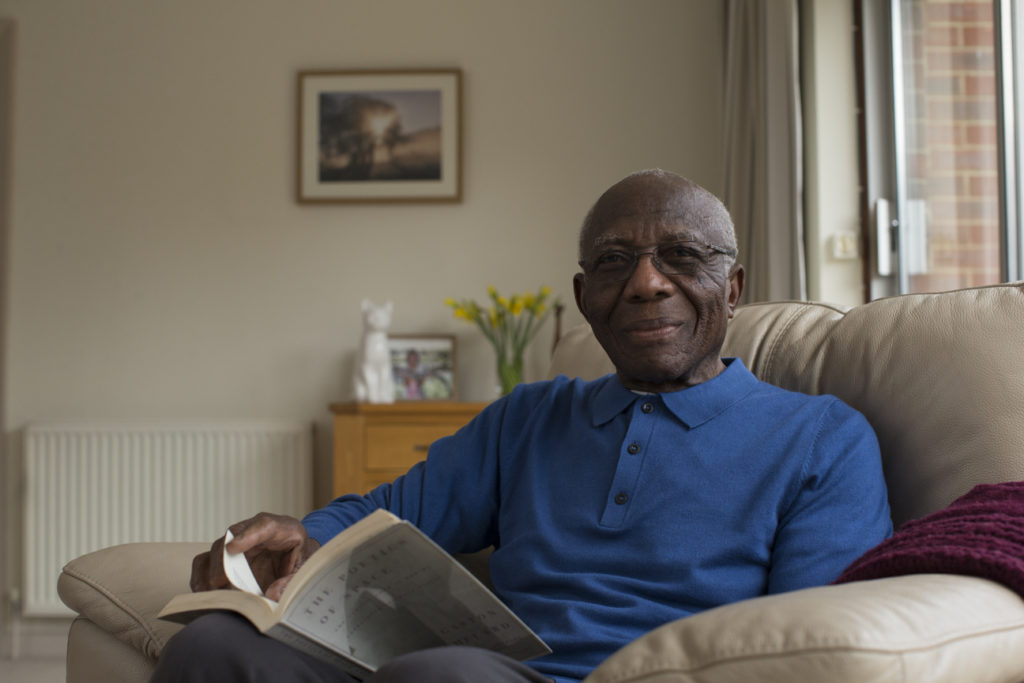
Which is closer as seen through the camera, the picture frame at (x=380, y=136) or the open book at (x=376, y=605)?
the open book at (x=376, y=605)

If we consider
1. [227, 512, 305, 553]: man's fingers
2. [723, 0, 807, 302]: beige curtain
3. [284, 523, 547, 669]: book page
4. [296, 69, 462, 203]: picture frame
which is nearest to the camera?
[284, 523, 547, 669]: book page

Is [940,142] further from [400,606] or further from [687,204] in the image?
[400,606]

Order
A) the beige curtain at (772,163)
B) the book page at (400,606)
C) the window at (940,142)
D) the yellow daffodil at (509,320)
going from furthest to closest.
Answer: the yellow daffodil at (509,320) → the beige curtain at (772,163) → the window at (940,142) → the book page at (400,606)

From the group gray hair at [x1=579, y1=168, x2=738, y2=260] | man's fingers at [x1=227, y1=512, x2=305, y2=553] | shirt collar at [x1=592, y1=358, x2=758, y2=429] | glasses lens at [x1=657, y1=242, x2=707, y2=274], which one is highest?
gray hair at [x1=579, y1=168, x2=738, y2=260]

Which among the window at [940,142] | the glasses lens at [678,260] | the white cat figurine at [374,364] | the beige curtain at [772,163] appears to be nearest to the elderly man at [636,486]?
the glasses lens at [678,260]

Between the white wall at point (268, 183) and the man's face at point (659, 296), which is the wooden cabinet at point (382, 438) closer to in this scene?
the white wall at point (268, 183)

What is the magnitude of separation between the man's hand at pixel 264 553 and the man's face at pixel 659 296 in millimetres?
495

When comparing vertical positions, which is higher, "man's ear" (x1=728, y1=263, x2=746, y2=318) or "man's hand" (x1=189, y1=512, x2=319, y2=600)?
"man's ear" (x1=728, y1=263, x2=746, y2=318)

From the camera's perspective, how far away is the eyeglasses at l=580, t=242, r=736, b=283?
129cm

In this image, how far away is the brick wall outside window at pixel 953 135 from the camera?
7.22 ft

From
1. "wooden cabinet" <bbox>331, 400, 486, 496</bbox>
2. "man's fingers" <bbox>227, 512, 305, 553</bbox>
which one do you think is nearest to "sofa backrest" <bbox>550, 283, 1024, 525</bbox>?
"man's fingers" <bbox>227, 512, 305, 553</bbox>

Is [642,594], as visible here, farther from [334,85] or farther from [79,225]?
[79,225]

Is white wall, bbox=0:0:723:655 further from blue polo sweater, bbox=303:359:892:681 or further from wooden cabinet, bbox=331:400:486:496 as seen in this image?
blue polo sweater, bbox=303:359:892:681

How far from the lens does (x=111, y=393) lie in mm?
3486
